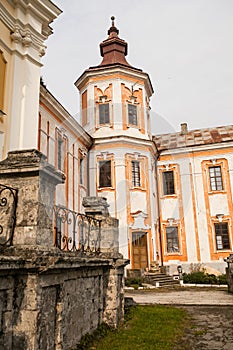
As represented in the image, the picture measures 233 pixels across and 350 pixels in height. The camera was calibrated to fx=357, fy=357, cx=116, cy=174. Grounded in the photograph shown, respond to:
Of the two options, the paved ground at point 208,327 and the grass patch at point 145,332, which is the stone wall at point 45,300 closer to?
the grass patch at point 145,332

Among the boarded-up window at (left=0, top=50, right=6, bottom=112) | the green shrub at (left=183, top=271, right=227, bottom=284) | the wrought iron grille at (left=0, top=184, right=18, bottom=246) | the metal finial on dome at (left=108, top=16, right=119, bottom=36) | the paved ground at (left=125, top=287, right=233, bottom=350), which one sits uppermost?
the metal finial on dome at (left=108, top=16, right=119, bottom=36)

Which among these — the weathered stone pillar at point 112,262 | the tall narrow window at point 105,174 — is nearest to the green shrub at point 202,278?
the tall narrow window at point 105,174

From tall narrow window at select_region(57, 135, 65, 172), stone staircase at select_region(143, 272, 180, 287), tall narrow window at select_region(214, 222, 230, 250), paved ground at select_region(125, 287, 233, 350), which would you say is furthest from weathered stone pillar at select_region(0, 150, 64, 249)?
tall narrow window at select_region(214, 222, 230, 250)

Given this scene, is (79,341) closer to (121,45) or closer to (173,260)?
(173,260)

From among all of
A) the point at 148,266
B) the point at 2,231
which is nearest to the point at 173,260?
the point at 148,266

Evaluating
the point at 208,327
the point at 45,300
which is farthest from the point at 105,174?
the point at 45,300

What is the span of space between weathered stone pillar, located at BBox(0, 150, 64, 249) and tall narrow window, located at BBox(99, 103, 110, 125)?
19487mm

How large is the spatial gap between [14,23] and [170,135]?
768 inches

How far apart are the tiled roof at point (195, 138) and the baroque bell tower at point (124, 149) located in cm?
275

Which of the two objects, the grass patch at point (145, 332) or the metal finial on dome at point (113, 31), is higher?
the metal finial on dome at point (113, 31)

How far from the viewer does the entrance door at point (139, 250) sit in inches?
860

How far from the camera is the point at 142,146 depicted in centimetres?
2364

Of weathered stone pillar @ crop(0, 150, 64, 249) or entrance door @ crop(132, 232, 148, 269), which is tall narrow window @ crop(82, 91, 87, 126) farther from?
weathered stone pillar @ crop(0, 150, 64, 249)

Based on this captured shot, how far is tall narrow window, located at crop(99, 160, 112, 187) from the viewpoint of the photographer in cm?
2270
